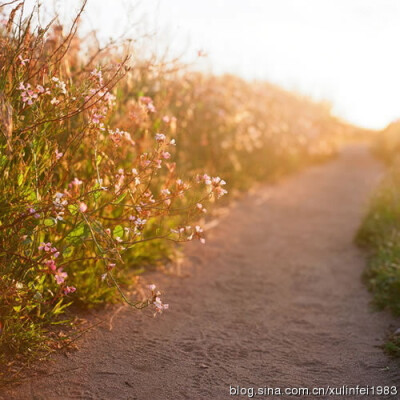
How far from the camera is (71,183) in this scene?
118 inches

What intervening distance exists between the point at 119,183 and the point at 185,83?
3917mm

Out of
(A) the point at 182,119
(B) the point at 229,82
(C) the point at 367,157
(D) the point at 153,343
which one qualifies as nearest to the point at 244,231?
(A) the point at 182,119

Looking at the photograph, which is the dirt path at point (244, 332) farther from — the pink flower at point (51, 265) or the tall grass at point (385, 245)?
the pink flower at point (51, 265)

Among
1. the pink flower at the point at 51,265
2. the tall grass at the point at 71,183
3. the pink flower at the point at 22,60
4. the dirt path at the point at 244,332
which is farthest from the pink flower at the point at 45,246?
the pink flower at the point at 22,60

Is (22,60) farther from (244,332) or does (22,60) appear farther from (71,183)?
(244,332)

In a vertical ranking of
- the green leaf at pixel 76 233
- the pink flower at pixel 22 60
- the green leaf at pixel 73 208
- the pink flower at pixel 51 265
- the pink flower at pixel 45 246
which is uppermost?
the pink flower at pixel 22 60

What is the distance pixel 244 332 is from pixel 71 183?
185 cm

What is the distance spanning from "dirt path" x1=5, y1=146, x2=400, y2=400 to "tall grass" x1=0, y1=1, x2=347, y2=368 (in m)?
0.31

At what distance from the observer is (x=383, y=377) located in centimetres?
327

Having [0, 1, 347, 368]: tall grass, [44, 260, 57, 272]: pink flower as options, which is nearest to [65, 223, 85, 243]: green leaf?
[0, 1, 347, 368]: tall grass

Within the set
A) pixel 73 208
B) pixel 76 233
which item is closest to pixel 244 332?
pixel 76 233

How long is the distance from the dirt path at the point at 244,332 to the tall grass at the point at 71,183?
0.31 m

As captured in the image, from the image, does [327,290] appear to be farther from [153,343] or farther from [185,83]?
[185,83]

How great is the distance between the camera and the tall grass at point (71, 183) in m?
2.89
